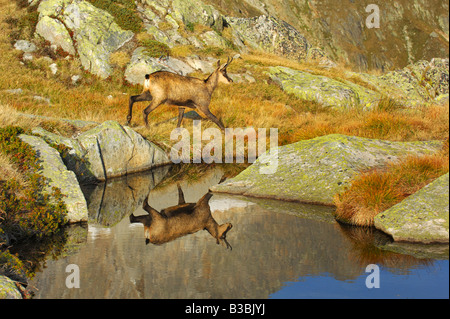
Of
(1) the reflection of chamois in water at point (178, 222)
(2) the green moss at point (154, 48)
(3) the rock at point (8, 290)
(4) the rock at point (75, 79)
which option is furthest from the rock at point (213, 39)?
(3) the rock at point (8, 290)

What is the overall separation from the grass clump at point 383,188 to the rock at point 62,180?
16.3ft

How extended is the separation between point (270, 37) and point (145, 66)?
1679cm

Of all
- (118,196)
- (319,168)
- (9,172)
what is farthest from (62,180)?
(319,168)

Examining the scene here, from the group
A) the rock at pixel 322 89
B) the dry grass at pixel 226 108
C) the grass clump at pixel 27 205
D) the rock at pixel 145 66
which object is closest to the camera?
the grass clump at pixel 27 205

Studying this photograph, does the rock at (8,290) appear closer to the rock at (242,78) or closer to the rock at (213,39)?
the rock at (242,78)

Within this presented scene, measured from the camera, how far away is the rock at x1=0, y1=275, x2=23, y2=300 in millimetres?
5434

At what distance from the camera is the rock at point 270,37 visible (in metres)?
37.6

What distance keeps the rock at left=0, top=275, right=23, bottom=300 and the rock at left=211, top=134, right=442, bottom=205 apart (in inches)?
241

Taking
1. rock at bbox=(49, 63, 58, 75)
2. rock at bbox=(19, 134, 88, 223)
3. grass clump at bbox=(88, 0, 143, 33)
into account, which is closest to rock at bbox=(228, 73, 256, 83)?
grass clump at bbox=(88, 0, 143, 33)

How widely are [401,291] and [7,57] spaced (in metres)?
22.7

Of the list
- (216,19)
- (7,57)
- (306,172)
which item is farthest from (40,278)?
(216,19)

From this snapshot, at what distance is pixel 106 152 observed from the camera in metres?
12.8

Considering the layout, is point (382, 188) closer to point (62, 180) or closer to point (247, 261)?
point (247, 261)

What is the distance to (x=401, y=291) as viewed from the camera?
5680mm
